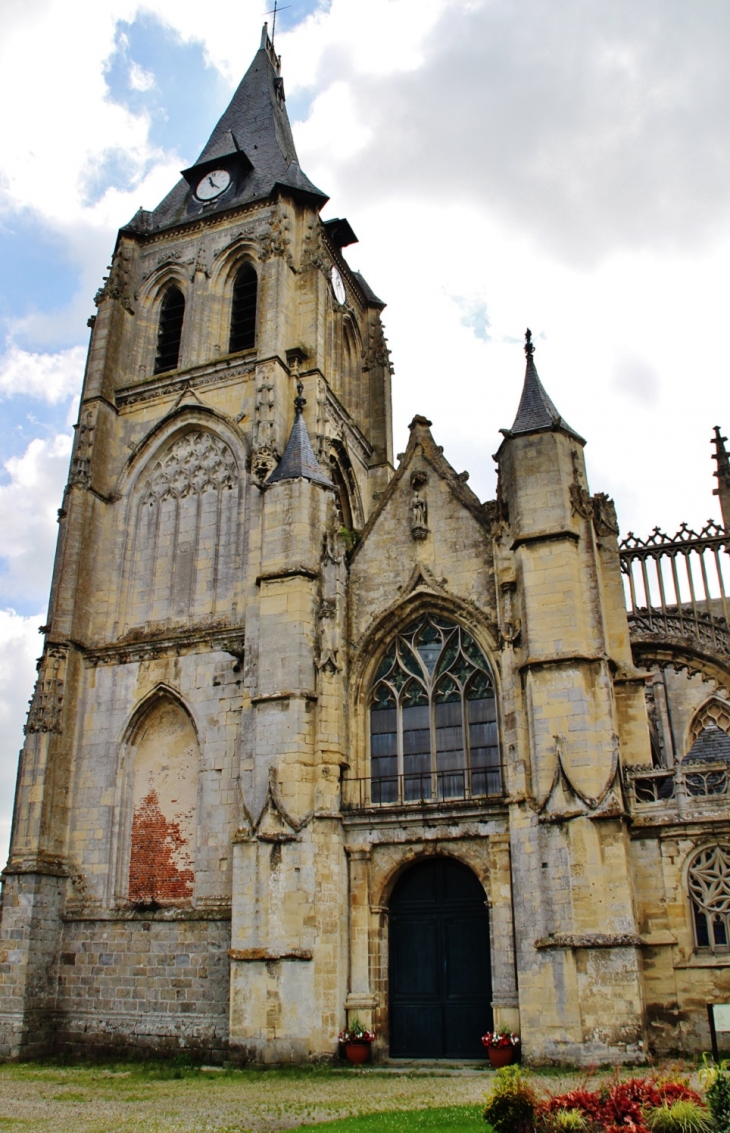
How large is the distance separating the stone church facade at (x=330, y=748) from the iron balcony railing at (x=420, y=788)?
0.15ft

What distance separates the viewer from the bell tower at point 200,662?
14.4 meters

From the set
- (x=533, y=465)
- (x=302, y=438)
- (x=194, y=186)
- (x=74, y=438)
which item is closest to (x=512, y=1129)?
(x=533, y=465)

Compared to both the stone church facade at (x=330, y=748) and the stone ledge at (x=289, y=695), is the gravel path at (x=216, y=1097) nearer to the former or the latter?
the stone church facade at (x=330, y=748)

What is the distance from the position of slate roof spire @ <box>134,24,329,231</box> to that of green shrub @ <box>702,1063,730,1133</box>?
19.8 metres

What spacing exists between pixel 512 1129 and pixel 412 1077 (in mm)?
5822

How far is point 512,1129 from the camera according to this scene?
6.89 metres

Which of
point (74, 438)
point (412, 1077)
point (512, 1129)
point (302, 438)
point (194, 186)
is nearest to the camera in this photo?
point (512, 1129)

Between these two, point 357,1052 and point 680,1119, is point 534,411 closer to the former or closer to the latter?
point 357,1052

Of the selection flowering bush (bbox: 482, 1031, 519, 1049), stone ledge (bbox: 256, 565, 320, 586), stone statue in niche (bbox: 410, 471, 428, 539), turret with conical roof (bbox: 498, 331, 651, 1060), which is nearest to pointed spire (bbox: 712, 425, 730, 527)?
turret with conical roof (bbox: 498, 331, 651, 1060)

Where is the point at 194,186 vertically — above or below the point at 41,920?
above

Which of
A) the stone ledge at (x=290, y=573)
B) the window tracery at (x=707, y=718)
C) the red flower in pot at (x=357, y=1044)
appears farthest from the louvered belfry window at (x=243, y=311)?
the red flower in pot at (x=357, y=1044)

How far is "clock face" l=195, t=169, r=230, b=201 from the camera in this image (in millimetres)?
23797

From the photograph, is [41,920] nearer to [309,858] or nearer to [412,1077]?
[309,858]

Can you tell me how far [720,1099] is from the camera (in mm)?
6234
